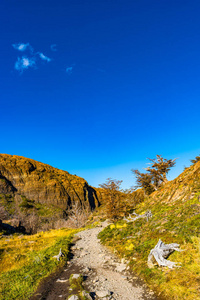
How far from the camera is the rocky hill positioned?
171 ft

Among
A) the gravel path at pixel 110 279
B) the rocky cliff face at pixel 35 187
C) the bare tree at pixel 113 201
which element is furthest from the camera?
the rocky cliff face at pixel 35 187

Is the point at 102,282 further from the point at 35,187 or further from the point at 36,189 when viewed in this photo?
the point at 35,187

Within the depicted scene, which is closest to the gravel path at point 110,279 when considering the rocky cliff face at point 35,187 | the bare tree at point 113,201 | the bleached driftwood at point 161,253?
the bleached driftwood at point 161,253

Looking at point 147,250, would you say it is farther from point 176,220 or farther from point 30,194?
point 30,194

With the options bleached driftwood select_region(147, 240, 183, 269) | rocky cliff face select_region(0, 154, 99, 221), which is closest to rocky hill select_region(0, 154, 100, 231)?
rocky cliff face select_region(0, 154, 99, 221)

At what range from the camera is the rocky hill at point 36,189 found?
52.1 metres

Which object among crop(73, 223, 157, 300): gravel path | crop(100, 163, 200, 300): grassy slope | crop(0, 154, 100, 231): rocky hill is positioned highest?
crop(0, 154, 100, 231): rocky hill

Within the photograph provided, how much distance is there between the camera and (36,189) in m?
60.3

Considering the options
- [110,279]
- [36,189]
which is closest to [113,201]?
[110,279]

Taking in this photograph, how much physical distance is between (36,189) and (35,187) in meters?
0.98

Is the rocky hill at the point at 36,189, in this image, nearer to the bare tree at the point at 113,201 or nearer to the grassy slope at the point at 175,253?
the bare tree at the point at 113,201

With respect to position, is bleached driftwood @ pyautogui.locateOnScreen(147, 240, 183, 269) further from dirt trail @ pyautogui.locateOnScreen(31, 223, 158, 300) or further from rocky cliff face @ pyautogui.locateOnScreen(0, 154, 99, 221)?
rocky cliff face @ pyautogui.locateOnScreen(0, 154, 99, 221)

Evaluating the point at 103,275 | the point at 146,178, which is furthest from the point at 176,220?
the point at 146,178

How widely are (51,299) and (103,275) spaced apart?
2.88 metres
